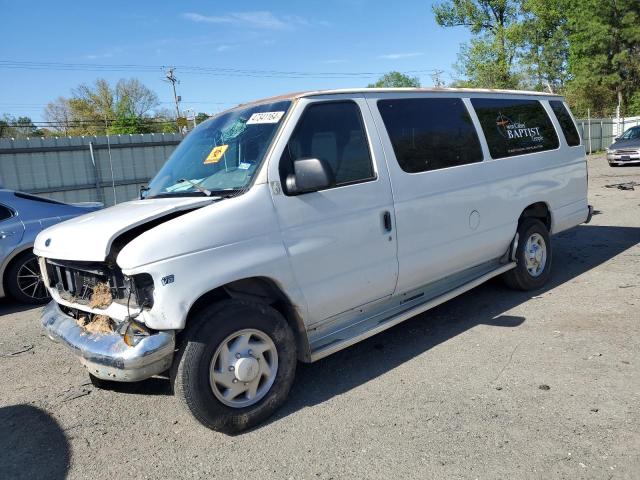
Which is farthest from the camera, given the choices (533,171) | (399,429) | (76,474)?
(533,171)

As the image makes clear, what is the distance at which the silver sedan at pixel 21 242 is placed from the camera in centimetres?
662

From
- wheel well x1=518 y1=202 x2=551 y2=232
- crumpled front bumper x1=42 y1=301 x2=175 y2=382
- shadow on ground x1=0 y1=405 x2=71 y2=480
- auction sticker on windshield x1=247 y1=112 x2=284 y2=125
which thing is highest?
auction sticker on windshield x1=247 y1=112 x2=284 y2=125

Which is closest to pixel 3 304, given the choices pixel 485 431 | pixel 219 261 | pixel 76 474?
pixel 76 474

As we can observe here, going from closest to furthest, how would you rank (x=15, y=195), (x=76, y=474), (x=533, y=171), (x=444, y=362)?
(x=76, y=474) → (x=444, y=362) → (x=533, y=171) → (x=15, y=195)

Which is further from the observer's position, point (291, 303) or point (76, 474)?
point (291, 303)

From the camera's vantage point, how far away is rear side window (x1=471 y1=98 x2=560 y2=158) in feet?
17.1

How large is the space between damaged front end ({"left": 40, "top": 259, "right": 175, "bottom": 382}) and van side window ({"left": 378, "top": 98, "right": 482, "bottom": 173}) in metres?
2.25

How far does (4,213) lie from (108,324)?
4.44 metres

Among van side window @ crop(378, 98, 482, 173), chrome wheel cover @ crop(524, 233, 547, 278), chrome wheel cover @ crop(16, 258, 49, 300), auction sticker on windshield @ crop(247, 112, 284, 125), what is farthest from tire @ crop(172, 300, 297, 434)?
chrome wheel cover @ crop(16, 258, 49, 300)

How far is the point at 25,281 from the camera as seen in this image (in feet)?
22.4

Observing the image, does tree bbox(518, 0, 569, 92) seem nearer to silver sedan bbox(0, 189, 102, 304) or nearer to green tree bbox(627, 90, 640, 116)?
green tree bbox(627, 90, 640, 116)

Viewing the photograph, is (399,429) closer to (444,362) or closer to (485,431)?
(485,431)

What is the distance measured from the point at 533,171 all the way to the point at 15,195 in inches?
255

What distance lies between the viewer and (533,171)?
559 cm
